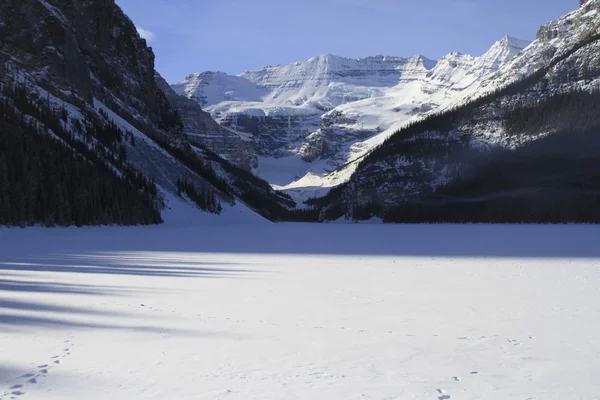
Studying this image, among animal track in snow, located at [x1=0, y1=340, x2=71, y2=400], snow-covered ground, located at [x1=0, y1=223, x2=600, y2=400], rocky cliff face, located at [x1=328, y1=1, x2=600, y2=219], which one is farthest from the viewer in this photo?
rocky cliff face, located at [x1=328, y1=1, x2=600, y2=219]

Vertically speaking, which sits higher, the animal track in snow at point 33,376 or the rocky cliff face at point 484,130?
→ the rocky cliff face at point 484,130

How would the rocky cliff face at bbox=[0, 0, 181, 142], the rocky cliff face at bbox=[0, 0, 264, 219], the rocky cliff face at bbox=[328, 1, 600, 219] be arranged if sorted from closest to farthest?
the rocky cliff face at bbox=[0, 0, 264, 219], the rocky cliff face at bbox=[0, 0, 181, 142], the rocky cliff face at bbox=[328, 1, 600, 219]

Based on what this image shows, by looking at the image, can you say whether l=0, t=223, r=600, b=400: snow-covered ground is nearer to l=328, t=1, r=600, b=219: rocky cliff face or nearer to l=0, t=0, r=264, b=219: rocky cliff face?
l=0, t=0, r=264, b=219: rocky cliff face

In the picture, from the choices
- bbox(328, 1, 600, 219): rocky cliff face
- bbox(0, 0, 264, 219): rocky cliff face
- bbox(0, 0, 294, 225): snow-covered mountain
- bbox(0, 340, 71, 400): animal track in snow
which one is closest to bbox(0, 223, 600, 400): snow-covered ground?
bbox(0, 340, 71, 400): animal track in snow

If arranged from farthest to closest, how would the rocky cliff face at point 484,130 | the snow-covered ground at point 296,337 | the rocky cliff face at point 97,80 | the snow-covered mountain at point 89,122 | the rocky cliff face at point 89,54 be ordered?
the rocky cliff face at point 484,130 → the rocky cliff face at point 89,54 → the rocky cliff face at point 97,80 → the snow-covered mountain at point 89,122 → the snow-covered ground at point 296,337

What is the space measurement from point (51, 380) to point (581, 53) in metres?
158

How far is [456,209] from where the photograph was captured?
12569 centimetres

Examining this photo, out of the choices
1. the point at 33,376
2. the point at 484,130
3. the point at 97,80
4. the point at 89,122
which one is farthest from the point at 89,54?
the point at 33,376

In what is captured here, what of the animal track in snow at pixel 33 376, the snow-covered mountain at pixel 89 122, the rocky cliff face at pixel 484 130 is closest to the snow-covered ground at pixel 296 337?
the animal track in snow at pixel 33 376

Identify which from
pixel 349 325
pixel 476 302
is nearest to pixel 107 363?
pixel 349 325

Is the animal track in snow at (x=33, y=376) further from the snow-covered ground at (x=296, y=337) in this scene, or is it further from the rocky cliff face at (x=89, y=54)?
the rocky cliff face at (x=89, y=54)

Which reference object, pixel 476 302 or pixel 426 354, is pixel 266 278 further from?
pixel 426 354

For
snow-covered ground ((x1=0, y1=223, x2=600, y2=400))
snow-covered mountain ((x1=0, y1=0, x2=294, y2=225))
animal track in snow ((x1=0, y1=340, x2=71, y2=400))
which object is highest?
snow-covered mountain ((x1=0, y1=0, x2=294, y2=225))

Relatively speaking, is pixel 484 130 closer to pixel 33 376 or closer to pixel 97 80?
pixel 97 80
